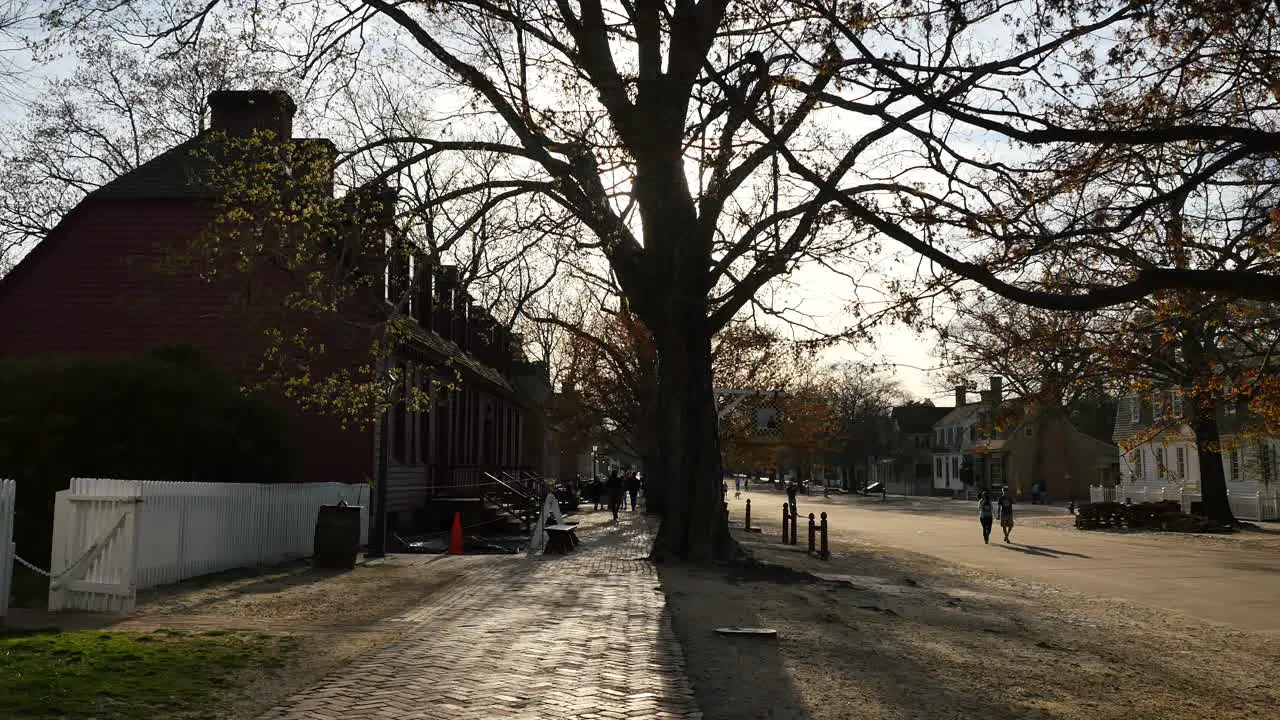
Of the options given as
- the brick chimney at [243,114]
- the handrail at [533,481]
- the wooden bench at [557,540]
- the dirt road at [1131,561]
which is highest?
the brick chimney at [243,114]

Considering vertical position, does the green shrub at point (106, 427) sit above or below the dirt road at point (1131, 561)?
above

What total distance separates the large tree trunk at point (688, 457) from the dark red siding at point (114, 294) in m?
8.46

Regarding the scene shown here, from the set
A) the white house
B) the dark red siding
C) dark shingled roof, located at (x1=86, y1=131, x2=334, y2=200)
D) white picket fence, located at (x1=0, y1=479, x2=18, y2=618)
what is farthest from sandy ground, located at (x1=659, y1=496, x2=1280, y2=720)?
dark shingled roof, located at (x1=86, y1=131, x2=334, y2=200)

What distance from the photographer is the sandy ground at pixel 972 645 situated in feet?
27.0

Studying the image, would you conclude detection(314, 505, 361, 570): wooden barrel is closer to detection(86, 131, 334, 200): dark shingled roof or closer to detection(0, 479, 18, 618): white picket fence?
detection(0, 479, 18, 618): white picket fence

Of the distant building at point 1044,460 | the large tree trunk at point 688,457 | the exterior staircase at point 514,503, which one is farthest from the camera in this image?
the distant building at point 1044,460

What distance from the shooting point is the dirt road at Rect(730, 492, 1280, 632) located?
1695 cm

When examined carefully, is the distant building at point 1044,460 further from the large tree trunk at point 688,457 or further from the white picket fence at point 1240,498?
the large tree trunk at point 688,457

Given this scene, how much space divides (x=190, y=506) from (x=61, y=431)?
2416 millimetres

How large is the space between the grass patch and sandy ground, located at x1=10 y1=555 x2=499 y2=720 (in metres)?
0.24

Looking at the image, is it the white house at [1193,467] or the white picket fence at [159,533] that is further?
the white house at [1193,467]

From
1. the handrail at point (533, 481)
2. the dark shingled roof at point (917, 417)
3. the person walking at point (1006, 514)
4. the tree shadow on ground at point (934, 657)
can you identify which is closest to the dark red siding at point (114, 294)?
the handrail at point (533, 481)

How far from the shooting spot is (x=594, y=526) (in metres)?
34.8

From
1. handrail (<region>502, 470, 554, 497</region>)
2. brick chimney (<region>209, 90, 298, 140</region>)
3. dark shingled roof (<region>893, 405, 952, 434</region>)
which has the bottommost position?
handrail (<region>502, 470, 554, 497</region>)
